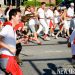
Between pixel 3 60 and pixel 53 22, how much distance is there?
12.9 m

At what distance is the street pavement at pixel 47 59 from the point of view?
9.49 metres

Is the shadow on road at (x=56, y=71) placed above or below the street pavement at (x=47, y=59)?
above

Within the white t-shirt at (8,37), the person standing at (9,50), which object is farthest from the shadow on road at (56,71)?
the white t-shirt at (8,37)

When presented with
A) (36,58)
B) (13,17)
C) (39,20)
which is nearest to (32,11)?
(39,20)

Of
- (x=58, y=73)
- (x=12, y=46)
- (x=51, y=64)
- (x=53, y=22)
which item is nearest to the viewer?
(x=12, y=46)

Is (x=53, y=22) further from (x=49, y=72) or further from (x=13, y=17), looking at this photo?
(x=13, y=17)

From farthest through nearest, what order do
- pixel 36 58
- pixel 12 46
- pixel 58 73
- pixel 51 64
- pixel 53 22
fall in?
pixel 53 22 → pixel 36 58 → pixel 51 64 → pixel 58 73 → pixel 12 46

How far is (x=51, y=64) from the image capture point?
34.4ft

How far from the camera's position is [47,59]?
11.4 m

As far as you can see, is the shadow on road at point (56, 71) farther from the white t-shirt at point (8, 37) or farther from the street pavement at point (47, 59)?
the white t-shirt at point (8, 37)

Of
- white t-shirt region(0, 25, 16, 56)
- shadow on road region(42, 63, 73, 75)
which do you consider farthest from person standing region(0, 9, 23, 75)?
shadow on road region(42, 63, 73, 75)

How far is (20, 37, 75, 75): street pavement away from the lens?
9.49m

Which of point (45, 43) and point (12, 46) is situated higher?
point (12, 46)

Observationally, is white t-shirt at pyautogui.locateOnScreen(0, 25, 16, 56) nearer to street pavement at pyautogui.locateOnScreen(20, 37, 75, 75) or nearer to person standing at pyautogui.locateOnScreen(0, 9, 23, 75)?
person standing at pyautogui.locateOnScreen(0, 9, 23, 75)
